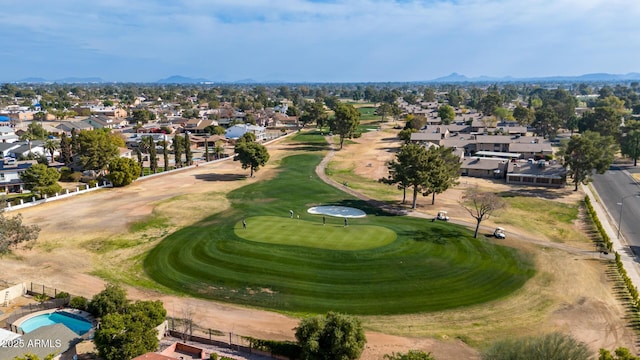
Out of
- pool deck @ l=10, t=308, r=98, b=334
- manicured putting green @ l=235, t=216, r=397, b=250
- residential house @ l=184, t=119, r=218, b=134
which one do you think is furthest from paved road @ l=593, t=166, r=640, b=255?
residential house @ l=184, t=119, r=218, b=134

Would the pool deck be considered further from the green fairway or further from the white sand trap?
the white sand trap

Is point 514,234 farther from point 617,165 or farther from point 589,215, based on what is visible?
point 617,165

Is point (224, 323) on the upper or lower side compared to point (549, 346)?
lower

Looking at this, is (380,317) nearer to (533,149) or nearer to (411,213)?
(411,213)

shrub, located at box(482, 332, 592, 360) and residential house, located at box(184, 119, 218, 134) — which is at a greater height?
residential house, located at box(184, 119, 218, 134)

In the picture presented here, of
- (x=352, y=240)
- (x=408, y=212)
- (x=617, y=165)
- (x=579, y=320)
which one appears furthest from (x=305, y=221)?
(x=617, y=165)
